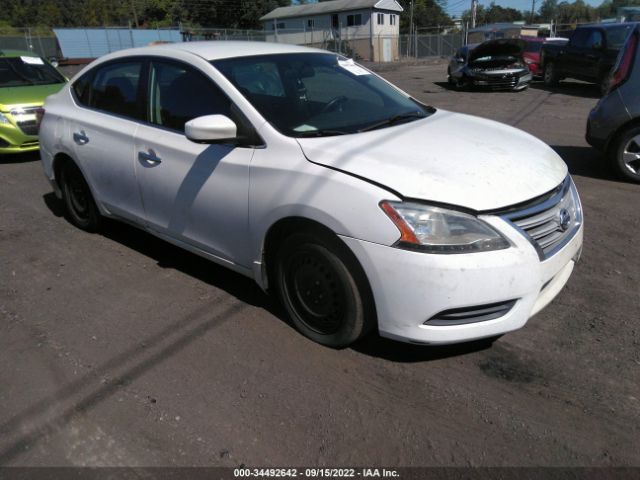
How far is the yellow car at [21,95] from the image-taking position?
801 centimetres

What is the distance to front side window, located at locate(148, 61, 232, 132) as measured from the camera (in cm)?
352

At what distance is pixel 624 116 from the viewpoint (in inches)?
241

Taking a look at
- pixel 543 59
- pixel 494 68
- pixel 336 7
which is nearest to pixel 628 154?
pixel 494 68

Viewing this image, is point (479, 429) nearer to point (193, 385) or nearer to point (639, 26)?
point (193, 385)

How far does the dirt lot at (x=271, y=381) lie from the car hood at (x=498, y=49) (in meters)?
13.1

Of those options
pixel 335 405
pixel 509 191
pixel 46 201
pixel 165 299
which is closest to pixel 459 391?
pixel 335 405

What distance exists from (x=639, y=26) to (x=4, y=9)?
9385 centimetres

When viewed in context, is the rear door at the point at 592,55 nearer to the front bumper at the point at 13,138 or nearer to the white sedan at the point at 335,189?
the white sedan at the point at 335,189

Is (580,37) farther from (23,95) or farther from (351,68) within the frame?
(23,95)

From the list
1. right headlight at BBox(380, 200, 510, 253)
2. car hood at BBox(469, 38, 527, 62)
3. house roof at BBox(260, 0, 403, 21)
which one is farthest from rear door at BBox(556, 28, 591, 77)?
house roof at BBox(260, 0, 403, 21)

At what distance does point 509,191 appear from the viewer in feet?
9.09

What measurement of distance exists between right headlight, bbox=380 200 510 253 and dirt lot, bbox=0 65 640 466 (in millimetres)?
784

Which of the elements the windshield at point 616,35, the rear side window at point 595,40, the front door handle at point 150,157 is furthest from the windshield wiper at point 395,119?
the rear side window at point 595,40

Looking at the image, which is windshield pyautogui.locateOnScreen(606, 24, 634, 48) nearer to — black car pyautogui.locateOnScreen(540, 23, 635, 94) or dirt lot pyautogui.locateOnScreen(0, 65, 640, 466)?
black car pyautogui.locateOnScreen(540, 23, 635, 94)
